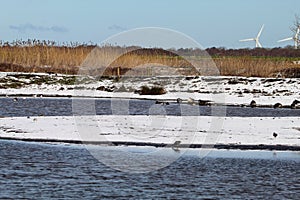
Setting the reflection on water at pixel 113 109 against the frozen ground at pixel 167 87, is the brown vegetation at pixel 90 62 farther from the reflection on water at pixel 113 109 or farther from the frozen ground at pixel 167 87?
the reflection on water at pixel 113 109

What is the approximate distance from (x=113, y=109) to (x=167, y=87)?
43.0 ft

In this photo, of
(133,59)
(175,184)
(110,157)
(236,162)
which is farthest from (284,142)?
(133,59)

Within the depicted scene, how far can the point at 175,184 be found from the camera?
12.3 m

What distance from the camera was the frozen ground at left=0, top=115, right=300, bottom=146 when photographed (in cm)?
1803

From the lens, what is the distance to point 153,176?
13.1 meters

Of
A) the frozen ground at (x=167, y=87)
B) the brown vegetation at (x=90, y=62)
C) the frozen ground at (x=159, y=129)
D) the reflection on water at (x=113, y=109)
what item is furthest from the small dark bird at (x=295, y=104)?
the brown vegetation at (x=90, y=62)

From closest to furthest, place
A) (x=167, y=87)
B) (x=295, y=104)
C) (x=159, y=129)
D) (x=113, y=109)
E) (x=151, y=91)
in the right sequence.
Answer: (x=159, y=129) → (x=113, y=109) → (x=295, y=104) → (x=151, y=91) → (x=167, y=87)

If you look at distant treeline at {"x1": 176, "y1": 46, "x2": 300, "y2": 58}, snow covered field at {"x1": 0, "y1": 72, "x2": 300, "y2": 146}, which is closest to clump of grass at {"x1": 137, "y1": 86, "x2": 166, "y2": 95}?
snow covered field at {"x1": 0, "y1": 72, "x2": 300, "y2": 146}

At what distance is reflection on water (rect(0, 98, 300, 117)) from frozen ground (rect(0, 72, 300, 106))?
462 cm

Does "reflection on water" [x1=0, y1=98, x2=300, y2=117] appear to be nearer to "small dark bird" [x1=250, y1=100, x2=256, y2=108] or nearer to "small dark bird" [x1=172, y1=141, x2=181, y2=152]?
"small dark bird" [x1=250, y1=100, x2=256, y2=108]

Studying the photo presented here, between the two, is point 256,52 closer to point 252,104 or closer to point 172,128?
point 252,104

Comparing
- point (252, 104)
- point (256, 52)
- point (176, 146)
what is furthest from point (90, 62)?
point (256, 52)

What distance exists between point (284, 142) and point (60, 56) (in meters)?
33.4

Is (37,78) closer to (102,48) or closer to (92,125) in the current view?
(102,48)
